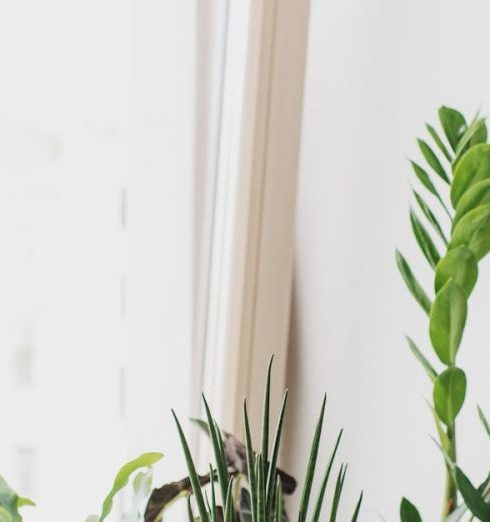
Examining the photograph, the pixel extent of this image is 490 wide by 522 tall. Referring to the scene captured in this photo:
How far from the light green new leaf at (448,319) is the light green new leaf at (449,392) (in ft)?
0.06

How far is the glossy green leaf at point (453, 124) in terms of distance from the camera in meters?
0.63

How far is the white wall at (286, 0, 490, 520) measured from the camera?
0.76m

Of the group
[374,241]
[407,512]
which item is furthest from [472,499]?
[374,241]

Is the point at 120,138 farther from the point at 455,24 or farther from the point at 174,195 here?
the point at 455,24

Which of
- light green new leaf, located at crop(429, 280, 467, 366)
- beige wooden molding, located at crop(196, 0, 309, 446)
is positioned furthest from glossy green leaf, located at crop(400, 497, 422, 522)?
beige wooden molding, located at crop(196, 0, 309, 446)

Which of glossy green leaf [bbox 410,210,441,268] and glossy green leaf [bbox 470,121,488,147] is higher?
glossy green leaf [bbox 470,121,488,147]

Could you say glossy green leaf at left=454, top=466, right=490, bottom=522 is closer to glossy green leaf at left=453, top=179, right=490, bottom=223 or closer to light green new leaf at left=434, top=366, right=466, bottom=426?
light green new leaf at left=434, top=366, right=466, bottom=426

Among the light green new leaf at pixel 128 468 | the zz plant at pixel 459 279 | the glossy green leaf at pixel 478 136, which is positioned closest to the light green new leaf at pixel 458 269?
the zz plant at pixel 459 279

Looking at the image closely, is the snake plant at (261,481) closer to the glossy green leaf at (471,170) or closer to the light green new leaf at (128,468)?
the light green new leaf at (128,468)

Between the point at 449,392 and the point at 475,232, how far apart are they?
123 mm

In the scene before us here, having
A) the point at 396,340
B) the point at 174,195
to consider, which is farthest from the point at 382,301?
the point at 174,195

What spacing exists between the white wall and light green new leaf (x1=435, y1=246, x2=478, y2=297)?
6.6 inches

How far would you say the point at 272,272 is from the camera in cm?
90

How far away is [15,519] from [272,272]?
16.6 inches
